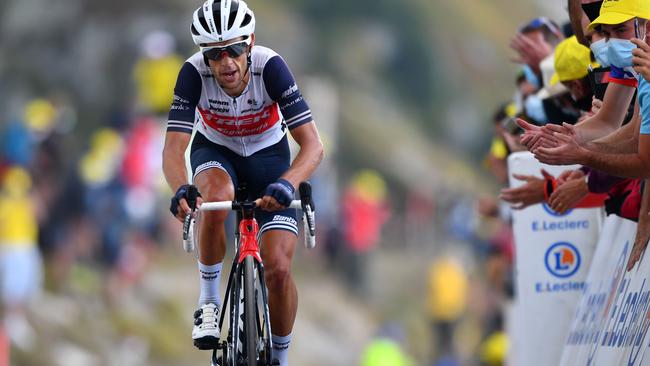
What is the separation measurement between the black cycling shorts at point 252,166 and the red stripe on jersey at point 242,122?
14 centimetres

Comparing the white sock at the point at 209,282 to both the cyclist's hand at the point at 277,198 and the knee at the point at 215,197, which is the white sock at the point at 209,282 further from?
the cyclist's hand at the point at 277,198

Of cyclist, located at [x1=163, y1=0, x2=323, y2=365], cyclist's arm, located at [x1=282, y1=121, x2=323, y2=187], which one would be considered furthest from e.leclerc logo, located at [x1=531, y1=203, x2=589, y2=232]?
cyclist's arm, located at [x1=282, y1=121, x2=323, y2=187]

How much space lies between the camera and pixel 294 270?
94.3 ft

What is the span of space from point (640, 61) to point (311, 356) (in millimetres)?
19096

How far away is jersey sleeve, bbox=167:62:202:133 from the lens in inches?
375

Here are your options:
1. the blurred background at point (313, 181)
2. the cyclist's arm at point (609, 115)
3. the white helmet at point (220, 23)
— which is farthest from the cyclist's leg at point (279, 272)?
the blurred background at point (313, 181)

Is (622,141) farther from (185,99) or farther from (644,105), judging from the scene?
(185,99)

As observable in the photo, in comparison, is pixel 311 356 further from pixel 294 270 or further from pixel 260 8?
pixel 260 8

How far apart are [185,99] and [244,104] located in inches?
14.6

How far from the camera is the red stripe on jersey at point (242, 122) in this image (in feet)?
31.5

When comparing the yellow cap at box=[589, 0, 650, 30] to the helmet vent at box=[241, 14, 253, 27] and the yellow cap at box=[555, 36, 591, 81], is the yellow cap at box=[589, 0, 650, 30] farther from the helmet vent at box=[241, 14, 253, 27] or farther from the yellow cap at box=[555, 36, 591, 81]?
the helmet vent at box=[241, 14, 253, 27]

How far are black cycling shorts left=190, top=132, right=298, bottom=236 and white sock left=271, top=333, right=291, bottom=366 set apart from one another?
67cm

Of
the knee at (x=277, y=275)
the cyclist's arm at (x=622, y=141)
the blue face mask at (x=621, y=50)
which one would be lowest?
the knee at (x=277, y=275)

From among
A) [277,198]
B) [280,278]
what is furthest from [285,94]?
[280,278]
